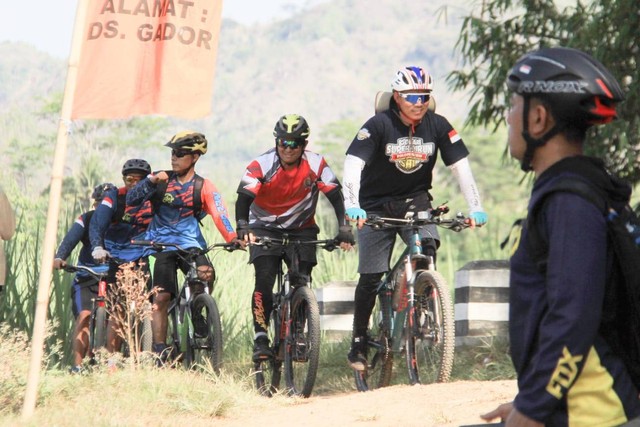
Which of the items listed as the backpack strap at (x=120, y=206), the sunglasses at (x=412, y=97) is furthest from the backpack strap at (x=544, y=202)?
the backpack strap at (x=120, y=206)

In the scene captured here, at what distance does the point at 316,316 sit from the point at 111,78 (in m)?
2.44

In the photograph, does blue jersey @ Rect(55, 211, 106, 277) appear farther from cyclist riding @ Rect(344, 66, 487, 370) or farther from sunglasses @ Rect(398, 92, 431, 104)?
sunglasses @ Rect(398, 92, 431, 104)

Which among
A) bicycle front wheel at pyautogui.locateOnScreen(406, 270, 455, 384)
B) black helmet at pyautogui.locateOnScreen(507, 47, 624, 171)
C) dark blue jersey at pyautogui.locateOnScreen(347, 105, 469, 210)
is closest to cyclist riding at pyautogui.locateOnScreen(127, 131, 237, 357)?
dark blue jersey at pyautogui.locateOnScreen(347, 105, 469, 210)

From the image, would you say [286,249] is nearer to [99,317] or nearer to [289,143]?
[289,143]

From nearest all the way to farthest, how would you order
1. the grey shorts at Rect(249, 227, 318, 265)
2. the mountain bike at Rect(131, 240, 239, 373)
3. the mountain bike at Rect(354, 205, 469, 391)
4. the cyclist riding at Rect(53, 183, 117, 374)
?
1. the mountain bike at Rect(354, 205, 469, 391)
2. the grey shorts at Rect(249, 227, 318, 265)
3. the mountain bike at Rect(131, 240, 239, 373)
4. the cyclist riding at Rect(53, 183, 117, 374)

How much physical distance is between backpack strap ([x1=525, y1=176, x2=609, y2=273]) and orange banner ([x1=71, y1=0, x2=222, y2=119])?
564cm

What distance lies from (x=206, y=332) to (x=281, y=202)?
4.09 ft

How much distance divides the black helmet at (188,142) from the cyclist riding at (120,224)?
86 cm

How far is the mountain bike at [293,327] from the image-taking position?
973cm

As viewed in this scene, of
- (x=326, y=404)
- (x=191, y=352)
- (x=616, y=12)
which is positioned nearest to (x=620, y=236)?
(x=326, y=404)

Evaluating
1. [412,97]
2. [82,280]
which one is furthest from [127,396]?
[82,280]

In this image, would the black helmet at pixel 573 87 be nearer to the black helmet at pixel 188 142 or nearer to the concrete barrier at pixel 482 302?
the black helmet at pixel 188 142

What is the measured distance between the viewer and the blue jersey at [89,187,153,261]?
11352mm

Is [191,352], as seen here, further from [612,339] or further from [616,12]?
[612,339]
